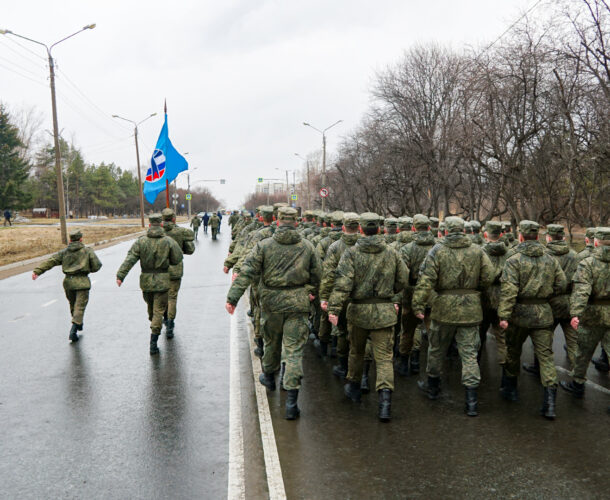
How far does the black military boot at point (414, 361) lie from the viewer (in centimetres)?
673

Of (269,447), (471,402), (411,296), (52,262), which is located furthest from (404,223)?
(52,262)

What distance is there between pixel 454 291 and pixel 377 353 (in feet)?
3.50

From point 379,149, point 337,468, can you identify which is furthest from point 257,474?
point 379,149

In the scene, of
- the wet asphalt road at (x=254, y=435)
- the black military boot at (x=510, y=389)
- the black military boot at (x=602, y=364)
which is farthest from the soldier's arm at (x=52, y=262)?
the black military boot at (x=602, y=364)

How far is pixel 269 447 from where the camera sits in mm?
4512

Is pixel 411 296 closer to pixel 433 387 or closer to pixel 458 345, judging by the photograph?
pixel 458 345

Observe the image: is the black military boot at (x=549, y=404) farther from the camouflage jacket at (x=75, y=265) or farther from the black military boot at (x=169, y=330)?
the camouflage jacket at (x=75, y=265)

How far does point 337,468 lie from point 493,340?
5055 mm

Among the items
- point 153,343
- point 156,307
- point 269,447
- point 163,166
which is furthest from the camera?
point 163,166

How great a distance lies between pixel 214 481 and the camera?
13.0 feet

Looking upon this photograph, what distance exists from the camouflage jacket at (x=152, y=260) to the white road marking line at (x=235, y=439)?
1563 mm

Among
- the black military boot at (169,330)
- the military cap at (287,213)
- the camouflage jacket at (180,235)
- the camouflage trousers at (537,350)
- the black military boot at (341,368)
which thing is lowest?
the black military boot at (341,368)

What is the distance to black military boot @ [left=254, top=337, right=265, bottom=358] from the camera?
724 cm

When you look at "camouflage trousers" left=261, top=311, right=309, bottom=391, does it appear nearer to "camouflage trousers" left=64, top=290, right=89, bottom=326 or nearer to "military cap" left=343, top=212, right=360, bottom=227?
"military cap" left=343, top=212, right=360, bottom=227
